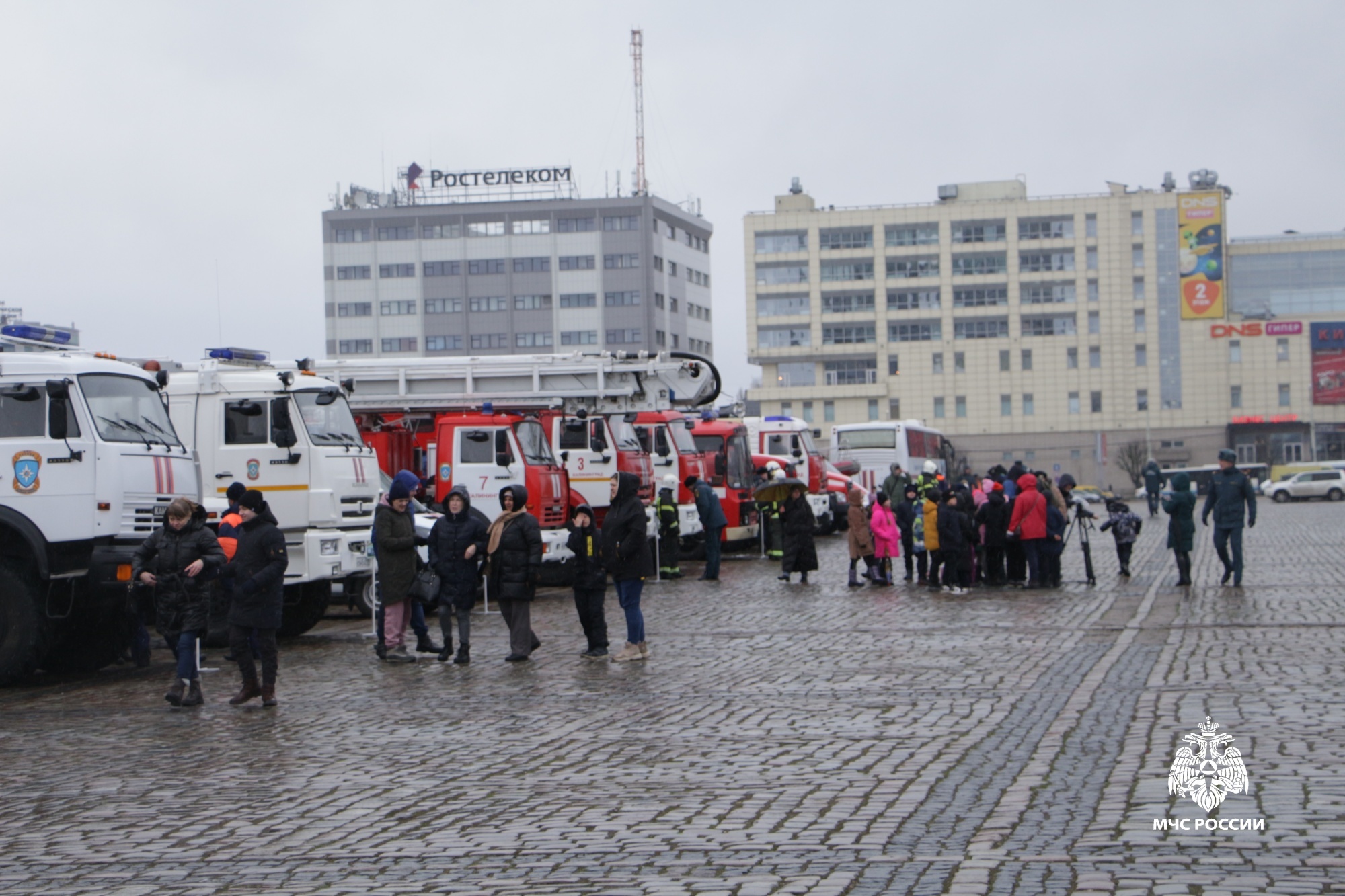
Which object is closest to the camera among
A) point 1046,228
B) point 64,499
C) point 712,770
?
point 712,770

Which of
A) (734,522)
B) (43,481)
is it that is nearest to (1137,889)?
(43,481)

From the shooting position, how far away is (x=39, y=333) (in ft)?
48.4

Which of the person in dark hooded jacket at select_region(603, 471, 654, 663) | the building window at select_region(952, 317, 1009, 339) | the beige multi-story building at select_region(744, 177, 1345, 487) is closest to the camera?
the person in dark hooded jacket at select_region(603, 471, 654, 663)

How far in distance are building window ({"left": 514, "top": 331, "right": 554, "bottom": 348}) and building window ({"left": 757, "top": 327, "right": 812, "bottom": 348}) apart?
15.6m

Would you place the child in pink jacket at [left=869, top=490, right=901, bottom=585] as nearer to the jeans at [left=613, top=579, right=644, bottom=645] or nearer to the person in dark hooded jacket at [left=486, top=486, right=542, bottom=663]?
the jeans at [left=613, top=579, right=644, bottom=645]

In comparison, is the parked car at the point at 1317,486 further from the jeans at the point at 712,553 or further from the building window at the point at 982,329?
the jeans at the point at 712,553

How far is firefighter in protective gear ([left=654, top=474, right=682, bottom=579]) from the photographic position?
2542 centimetres

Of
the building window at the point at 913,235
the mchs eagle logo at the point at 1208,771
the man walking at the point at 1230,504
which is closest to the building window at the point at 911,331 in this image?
the building window at the point at 913,235

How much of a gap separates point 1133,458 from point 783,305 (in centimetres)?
2624

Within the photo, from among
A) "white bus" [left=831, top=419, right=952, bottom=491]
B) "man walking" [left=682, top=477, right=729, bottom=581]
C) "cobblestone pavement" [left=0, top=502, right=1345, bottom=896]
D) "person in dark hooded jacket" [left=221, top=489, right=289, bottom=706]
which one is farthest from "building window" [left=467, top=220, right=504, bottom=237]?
"person in dark hooded jacket" [left=221, top=489, right=289, bottom=706]

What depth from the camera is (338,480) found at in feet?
57.0

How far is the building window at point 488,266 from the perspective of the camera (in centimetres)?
10719

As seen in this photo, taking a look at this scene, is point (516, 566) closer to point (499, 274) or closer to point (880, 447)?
point (880, 447)

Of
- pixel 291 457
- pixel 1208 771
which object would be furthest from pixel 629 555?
pixel 1208 771
